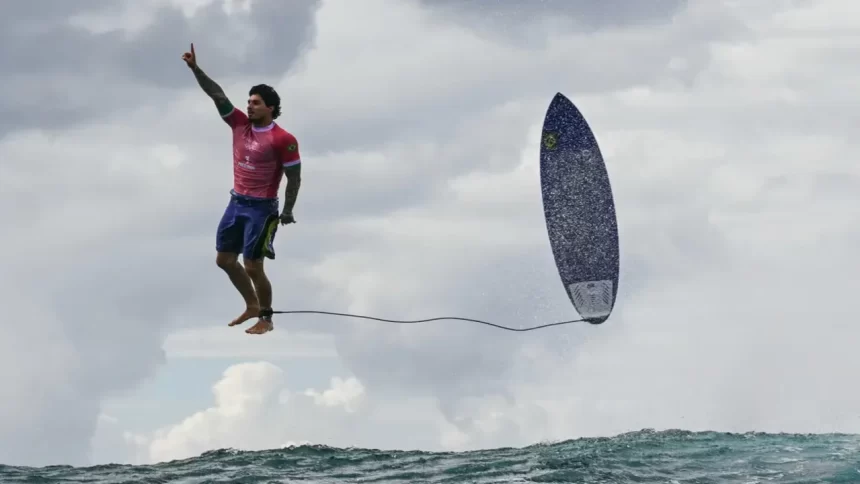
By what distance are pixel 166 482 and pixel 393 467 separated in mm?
→ 4032

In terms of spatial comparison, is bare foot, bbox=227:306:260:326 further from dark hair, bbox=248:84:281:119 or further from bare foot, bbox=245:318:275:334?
dark hair, bbox=248:84:281:119

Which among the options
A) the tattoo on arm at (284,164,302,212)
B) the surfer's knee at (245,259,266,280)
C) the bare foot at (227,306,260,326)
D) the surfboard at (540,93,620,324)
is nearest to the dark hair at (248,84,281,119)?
the tattoo on arm at (284,164,302,212)

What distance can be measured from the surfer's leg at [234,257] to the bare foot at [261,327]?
15cm

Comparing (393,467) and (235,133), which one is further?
(393,467)

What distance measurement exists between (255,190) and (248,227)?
547 millimetres

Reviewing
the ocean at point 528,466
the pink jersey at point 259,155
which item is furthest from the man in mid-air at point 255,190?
the ocean at point 528,466

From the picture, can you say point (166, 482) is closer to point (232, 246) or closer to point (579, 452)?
point (232, 246)

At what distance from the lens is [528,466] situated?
15680mm

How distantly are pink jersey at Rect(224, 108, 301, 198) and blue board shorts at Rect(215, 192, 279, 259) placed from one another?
152mm

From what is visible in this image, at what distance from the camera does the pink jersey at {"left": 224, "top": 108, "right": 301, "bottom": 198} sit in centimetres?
1246

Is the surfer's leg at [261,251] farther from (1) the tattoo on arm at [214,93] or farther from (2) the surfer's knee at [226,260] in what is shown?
(1) the tattoo on arm at [214,93]

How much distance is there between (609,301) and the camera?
56.4 ft

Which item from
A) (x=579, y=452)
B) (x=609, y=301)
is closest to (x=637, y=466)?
(x=579, y=452)

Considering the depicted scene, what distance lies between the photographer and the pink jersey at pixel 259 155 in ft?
40.9
